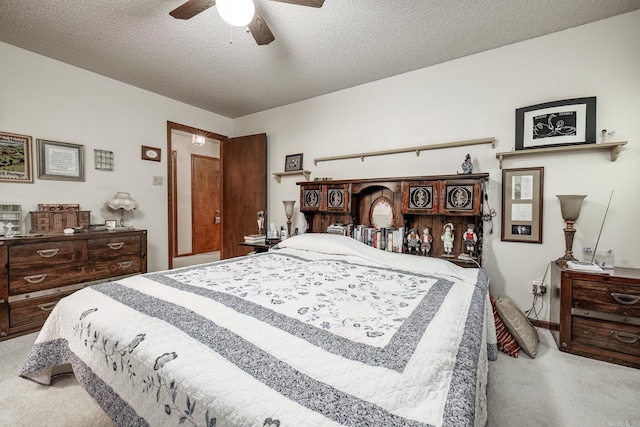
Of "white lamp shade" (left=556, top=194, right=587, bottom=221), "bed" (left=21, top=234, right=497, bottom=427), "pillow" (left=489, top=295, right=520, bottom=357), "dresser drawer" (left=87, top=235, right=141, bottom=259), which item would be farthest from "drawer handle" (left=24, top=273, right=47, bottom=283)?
"white lamp shade" (left=556, top=194, right=587, bottom=221)

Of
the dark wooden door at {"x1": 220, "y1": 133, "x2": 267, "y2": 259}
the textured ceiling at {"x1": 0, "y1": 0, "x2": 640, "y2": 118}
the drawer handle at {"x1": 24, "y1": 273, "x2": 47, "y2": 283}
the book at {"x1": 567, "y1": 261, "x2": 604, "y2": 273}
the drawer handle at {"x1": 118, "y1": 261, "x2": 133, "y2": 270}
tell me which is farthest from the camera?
the dark wooden door at {"x1": 220, "y1": 133, "x2": 267, "y2": 259}

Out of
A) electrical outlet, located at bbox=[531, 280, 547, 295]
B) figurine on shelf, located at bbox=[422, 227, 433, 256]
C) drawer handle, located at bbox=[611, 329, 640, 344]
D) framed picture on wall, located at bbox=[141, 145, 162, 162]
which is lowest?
drawer handle, located at bbox=[611, 329, 640, 344]

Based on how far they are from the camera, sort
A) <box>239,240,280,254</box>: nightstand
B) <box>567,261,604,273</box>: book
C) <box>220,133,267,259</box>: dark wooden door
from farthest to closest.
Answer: <box>220,133,267,259</box>: dark wooden door < <box>239,240,280,254</box>: nightstand < <box>567,261,604,273</box>: book

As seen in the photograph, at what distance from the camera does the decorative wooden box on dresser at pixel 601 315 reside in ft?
5.66

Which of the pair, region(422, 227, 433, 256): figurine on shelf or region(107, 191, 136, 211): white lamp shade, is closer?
region(422, 227, 433, 256): figurine on shelf

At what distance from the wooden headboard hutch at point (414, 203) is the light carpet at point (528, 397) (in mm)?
865

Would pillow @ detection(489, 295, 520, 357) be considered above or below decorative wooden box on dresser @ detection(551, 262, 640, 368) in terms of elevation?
below

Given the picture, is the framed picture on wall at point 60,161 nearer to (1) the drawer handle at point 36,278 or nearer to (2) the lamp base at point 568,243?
(1) the drawer handle at point 36,278

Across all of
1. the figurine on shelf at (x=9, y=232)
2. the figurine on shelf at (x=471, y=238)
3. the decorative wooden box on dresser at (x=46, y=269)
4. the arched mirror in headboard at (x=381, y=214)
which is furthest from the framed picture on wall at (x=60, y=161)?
the figurine on shelf at (x=471, y=238)

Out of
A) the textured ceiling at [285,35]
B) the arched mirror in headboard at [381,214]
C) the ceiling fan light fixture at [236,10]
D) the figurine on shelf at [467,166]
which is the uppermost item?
the textured ceiling at [285,35]

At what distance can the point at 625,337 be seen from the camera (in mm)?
1750

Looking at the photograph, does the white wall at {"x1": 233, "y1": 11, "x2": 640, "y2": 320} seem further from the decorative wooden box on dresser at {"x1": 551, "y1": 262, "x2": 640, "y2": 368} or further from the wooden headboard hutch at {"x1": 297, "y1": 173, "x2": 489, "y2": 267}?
the decorative wooden box on dresser at {"x1": 551, "y1": 262, "x2": 640, "y2": 368}

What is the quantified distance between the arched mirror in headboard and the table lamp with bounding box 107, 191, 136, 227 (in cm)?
281

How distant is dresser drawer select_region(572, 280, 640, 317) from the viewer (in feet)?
5.63
